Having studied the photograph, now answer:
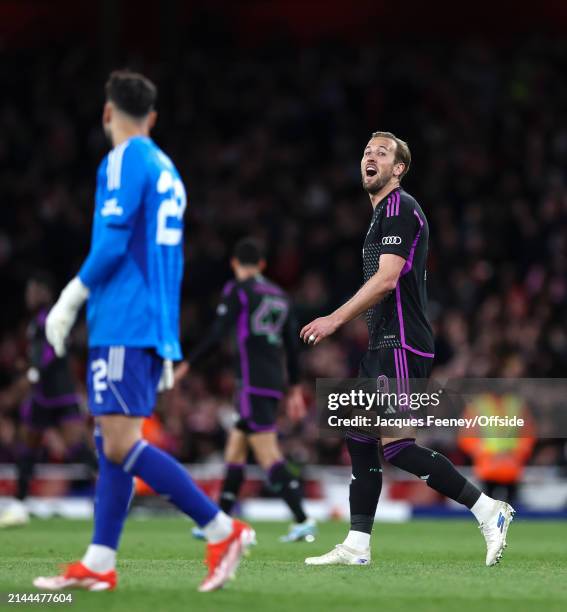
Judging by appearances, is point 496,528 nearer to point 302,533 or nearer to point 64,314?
point 64,314

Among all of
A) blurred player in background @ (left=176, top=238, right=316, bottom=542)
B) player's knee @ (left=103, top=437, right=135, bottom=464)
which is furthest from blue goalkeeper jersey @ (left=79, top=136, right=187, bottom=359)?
blurred player in background @ (left=176, top=238, right=316, bottom=542)

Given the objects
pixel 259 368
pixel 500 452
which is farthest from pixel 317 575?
pixel 500 452

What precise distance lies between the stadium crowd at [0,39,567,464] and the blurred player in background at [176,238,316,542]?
16.2 ft

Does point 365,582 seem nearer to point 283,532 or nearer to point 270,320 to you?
point 270,320

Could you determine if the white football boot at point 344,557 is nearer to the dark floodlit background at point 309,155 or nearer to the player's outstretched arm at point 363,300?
the player's outstretched arm at point 363,300

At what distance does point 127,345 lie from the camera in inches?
218

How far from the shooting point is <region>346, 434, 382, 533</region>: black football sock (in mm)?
7203

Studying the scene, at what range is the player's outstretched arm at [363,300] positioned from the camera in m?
6.46

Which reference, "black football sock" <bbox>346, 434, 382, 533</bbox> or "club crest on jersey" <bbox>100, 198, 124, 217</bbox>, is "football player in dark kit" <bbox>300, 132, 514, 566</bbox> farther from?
"club crest on jersey" <bbox>100, 198, 124, 217</bbox>

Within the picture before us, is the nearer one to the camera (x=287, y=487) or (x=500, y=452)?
(x=287, y=487)

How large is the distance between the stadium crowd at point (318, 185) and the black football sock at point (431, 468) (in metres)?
8.01

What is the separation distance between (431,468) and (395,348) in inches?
26.3

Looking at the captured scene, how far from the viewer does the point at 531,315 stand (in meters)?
16.6

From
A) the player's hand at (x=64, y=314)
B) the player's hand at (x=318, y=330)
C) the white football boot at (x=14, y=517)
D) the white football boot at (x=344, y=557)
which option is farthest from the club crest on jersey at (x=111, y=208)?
the white football boot at (x=14, y=517)
